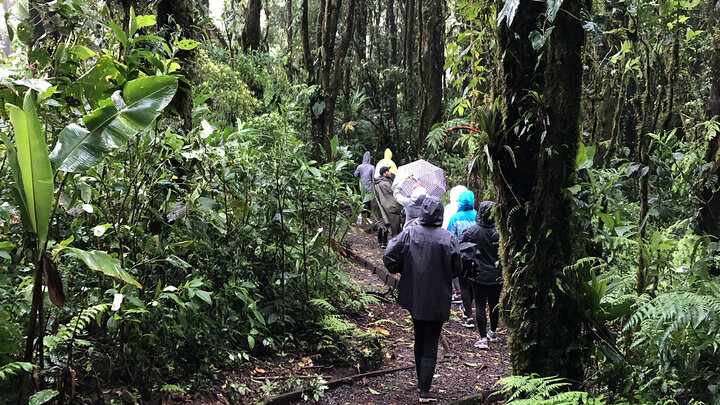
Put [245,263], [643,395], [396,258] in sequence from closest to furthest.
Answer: [643,395] < [245,263] < [396,258]

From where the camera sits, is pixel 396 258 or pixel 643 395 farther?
pixel 396 258

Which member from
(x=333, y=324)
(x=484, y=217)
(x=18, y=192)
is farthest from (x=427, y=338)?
(x=18, y=192)

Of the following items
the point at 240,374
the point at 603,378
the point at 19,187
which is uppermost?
the point at 19,187

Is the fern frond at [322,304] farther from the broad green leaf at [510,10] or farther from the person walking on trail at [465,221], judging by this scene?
the broad green leaf at [510,10]

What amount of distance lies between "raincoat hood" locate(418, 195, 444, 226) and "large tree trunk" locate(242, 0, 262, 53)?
34.7 ft

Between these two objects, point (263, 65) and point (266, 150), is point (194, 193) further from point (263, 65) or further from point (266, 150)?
point (263, 65)

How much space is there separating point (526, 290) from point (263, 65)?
1232 centimetres

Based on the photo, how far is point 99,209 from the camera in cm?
371

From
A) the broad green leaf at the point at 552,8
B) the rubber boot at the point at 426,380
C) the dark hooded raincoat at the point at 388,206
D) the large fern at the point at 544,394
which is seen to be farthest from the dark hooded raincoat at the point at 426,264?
the dark hooded raincoat at the point at 388,206

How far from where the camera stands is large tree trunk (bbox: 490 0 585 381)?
336 cm

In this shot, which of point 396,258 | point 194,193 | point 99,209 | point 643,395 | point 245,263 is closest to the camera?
point 643,395

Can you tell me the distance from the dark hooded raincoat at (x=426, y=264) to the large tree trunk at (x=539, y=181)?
1762 millimetres

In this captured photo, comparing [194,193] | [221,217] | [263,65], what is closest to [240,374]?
[221,217]

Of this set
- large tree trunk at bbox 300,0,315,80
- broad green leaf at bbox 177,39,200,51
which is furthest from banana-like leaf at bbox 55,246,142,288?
large tree trunk at bbox 300,0,315,80
